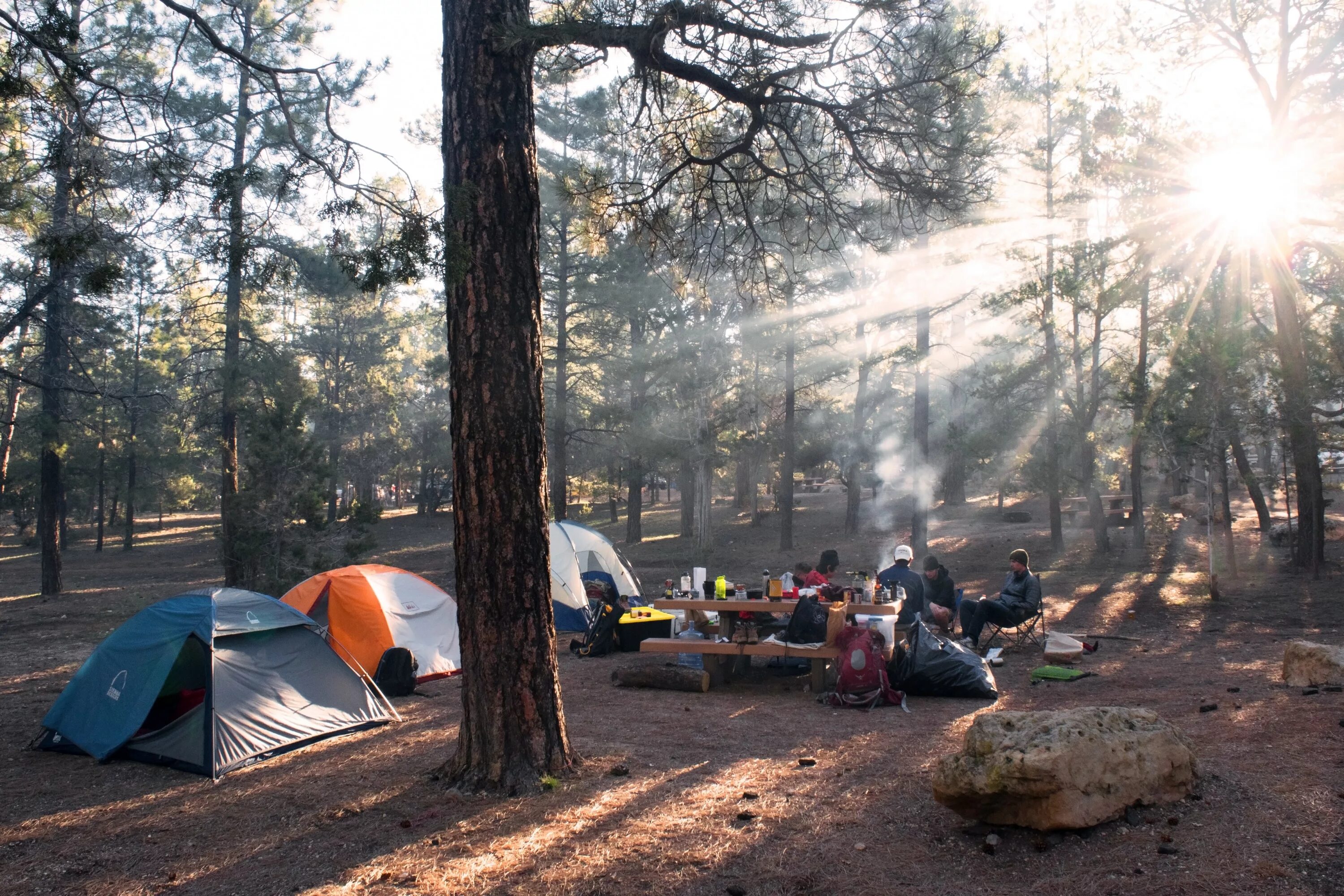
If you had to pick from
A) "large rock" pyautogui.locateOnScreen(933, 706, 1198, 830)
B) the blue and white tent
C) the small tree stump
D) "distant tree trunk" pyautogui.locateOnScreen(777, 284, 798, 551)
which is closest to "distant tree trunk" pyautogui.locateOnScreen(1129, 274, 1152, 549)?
"distant tree trunk" pyautogui.locateOnScreen(777, 284, 798, 551)

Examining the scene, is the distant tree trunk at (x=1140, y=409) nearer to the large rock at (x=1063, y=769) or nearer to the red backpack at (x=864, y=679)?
the red backpack at (x=864, y=679)

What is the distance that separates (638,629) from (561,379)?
36.3ft

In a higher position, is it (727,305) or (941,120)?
(727,305)

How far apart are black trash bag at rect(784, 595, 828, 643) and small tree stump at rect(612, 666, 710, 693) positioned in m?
0.97

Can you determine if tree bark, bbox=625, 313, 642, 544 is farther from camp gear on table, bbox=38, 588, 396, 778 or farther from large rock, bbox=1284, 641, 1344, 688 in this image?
large rock, bbox=1284, 641, 1344, 688

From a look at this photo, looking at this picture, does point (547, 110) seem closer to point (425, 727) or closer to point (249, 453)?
point (249, 453)

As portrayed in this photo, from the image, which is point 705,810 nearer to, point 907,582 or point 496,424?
point 496,424

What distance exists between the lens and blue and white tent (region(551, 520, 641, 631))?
12.4m

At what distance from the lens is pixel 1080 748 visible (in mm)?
4176

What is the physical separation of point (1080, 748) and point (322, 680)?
5.80m

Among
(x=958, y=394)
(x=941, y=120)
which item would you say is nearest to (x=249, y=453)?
(x=941, y=120)

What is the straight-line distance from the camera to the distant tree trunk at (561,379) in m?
20.4

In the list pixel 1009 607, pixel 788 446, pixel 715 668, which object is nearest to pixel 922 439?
pixel 788 446

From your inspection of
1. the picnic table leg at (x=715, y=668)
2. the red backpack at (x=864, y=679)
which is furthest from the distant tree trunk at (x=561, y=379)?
the red backpack at (x=864, y=679)
